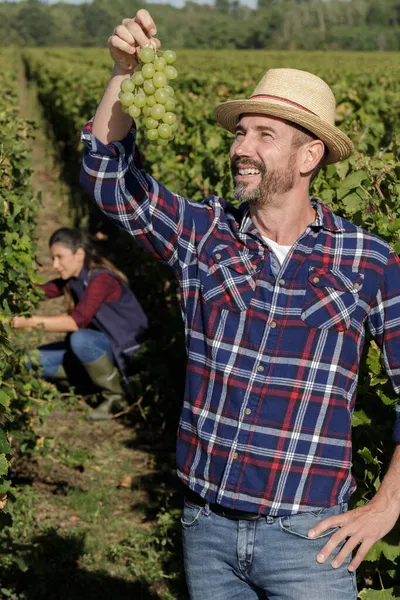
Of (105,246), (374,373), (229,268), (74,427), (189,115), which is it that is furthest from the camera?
(105,246)

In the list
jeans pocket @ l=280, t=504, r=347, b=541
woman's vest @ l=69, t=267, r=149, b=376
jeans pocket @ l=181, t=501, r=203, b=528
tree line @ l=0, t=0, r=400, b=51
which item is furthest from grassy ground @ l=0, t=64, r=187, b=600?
tree line @ l=0, t=0, r=400, b=51

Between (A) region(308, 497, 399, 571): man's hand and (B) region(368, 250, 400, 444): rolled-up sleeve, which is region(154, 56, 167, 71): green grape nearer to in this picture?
(B) region(368, 250, 400, 444): rolled-up sleeve

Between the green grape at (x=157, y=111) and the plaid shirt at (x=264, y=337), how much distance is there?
0.25m

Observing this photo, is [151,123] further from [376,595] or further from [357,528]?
[376,595]

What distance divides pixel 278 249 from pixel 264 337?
305mm

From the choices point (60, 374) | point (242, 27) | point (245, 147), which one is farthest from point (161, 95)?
point (242, 27)

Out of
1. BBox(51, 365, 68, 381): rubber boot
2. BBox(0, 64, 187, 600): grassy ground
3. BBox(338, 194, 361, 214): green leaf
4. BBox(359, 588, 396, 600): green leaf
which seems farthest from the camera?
BBox(51, 365, 68, 381): rubber boot

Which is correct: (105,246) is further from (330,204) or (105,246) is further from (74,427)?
(330,204)

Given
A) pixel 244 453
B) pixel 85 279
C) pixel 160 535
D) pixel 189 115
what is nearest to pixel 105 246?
pixel 189 115

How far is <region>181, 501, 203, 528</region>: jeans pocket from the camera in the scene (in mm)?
2658

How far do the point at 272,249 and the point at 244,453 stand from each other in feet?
2.00

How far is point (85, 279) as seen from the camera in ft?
21.5

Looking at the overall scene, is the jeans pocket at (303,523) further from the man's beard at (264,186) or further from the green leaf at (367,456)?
the man's beard at (264,186)

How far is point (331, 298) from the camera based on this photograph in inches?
105
